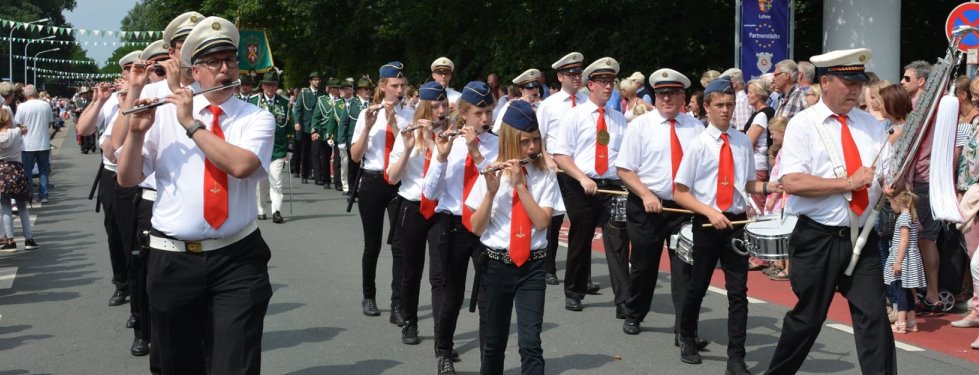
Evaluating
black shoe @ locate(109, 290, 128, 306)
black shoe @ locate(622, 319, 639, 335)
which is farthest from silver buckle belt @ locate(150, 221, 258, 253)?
black shoe @ locate(109, 290, 128, 306)

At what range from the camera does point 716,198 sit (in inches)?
299

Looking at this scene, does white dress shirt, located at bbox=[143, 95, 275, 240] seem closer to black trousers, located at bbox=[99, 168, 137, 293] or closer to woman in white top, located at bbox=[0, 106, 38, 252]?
black trousers, located at bbox=[99, 168, 137, 293]

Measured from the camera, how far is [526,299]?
6199mm

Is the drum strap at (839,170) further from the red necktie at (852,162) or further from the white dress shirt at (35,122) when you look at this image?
the white dress shirt at (35,122)

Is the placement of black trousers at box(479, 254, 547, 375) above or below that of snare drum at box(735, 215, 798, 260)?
below

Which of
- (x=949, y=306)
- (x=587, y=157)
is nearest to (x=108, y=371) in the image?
(x=587, y=157)

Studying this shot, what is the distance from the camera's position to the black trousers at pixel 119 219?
8.25 metres

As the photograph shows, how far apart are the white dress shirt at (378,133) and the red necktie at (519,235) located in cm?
286

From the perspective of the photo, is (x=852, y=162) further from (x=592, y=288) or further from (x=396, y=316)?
(x=592, y=288)

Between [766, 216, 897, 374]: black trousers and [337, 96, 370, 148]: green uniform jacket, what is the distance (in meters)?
12.1

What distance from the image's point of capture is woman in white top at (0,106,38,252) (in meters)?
13.9

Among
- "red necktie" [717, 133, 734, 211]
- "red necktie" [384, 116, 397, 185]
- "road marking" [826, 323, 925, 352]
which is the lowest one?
"road marking" [826, 323, 925, 352]

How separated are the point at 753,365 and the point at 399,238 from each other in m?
2.69

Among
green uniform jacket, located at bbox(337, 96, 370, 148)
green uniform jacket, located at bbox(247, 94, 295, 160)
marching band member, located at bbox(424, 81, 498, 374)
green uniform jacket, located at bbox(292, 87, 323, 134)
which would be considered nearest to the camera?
marching band member, located at bbox(424, 81, 498, 374)
